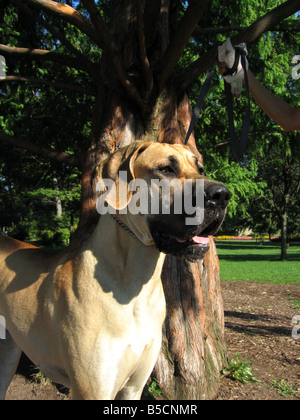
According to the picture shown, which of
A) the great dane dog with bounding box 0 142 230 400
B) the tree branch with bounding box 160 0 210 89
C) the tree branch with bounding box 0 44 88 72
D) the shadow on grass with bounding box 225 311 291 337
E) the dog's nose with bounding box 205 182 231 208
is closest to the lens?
the dog's nose with bounding box 205 182 231 208

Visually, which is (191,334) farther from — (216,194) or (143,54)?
(143,54)

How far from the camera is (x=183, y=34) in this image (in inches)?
161

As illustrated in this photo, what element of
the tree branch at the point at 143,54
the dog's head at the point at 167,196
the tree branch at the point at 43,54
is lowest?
the dog's head at the point at 167,196

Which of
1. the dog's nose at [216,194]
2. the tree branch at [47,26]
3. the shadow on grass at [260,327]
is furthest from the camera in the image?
the shadow on grass at [260,327]

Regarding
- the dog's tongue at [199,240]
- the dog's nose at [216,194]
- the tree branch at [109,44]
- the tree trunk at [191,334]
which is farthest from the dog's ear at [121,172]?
the tree trunk at [191,334]

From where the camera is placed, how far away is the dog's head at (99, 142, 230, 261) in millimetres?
2156

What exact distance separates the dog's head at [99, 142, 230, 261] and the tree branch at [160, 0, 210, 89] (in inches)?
79.4

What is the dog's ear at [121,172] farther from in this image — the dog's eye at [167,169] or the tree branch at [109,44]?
the tree branch at [109,44]

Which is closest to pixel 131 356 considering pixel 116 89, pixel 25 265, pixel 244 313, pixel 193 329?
pixel 25 265

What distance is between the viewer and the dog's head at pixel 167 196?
2.16 meters

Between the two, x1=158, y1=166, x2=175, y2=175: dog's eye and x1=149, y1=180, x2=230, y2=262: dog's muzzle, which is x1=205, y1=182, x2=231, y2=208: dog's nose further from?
x1=158, y1=166, x2=175, y2=175: dog's eye

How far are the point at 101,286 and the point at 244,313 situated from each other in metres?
6.37

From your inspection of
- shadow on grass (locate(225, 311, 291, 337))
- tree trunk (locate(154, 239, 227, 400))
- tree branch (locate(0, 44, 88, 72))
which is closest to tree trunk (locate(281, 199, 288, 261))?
shadow on grass (locate(225, 311, 291, 337))

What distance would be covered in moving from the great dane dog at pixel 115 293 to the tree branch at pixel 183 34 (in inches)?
78.4
